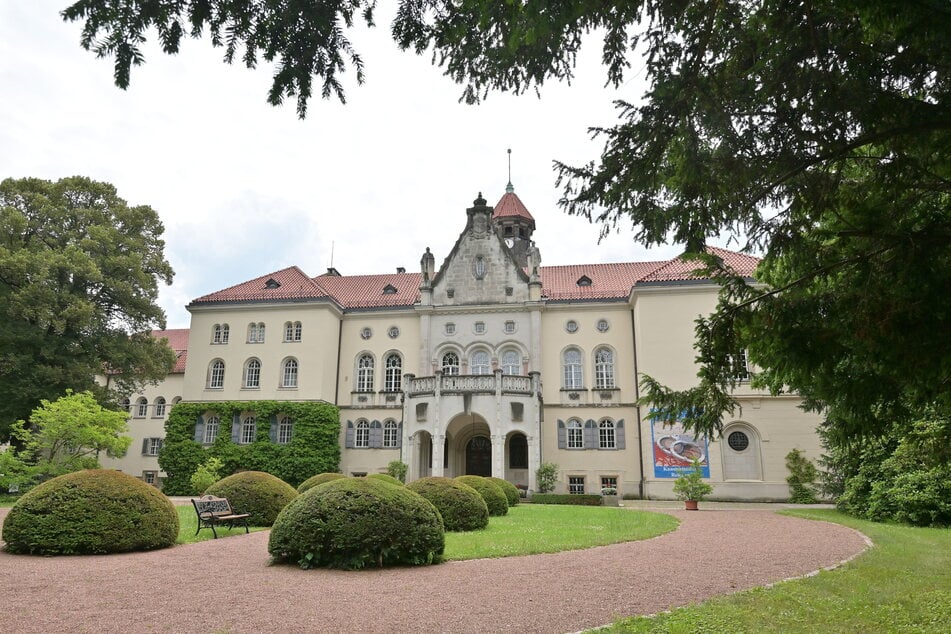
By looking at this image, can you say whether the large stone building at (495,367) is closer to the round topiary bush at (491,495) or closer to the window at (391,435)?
the window at (391,435)

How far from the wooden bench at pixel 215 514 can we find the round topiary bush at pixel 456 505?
4010 mm

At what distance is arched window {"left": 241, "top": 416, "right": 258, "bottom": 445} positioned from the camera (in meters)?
34.6

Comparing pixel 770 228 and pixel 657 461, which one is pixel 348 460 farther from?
pixel 770 228

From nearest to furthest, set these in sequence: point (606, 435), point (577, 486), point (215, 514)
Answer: point (215, 514)
point (577, 486)
point (606, 435)

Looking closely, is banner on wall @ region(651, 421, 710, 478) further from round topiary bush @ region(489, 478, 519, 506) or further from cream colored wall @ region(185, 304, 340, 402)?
cream colored wall @ region(185, 304, 340, 402)

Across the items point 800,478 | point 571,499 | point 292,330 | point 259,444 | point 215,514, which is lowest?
point 571,499

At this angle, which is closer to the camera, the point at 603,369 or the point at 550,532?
the point at 550,532

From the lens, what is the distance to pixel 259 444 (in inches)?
1330

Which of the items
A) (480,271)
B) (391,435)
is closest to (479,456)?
(391,435)

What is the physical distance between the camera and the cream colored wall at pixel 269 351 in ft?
116

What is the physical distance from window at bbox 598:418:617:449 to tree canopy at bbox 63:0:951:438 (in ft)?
Answer: 89.2

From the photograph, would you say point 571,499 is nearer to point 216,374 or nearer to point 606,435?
point 606,435

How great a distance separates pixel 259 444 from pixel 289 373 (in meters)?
4.22

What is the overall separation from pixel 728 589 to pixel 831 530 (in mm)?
9419
